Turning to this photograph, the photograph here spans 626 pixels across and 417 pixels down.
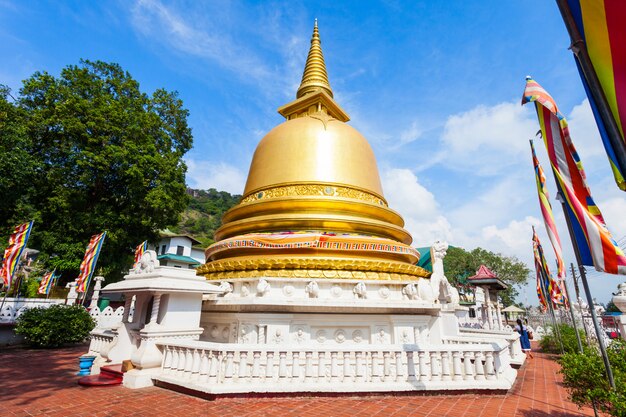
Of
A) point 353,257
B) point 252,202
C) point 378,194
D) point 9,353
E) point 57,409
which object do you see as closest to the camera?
point 57,409

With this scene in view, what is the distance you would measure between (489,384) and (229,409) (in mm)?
5123

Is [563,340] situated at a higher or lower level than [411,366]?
higher

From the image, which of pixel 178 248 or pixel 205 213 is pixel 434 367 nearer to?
pixel 178 248

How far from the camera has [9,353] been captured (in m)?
11.9

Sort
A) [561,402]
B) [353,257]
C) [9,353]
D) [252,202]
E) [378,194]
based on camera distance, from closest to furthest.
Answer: [561,402], [353,257], [9,353], [252,202], [378,194]

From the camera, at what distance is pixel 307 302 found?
8531 millimetres

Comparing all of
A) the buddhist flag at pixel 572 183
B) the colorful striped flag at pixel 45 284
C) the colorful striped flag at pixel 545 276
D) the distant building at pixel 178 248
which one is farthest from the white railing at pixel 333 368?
the distant building at pixel 178 248

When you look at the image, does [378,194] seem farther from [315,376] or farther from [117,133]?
[117,133]

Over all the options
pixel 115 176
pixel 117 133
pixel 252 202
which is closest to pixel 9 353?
pixel 252 202

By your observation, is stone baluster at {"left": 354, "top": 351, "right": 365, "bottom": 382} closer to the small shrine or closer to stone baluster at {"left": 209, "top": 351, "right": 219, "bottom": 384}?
stone baluster at {"left": 209, "top": 351, "right": 219, "bottom": 384}

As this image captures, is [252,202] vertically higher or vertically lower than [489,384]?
higher

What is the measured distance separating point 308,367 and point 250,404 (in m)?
1.27

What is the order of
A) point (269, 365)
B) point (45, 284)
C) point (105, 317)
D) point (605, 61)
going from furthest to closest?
point (45, 284) → point (105, 317) → point (269, 365) → point (605, 61)

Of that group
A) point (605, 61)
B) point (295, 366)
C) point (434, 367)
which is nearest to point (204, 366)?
point (295, 366)
